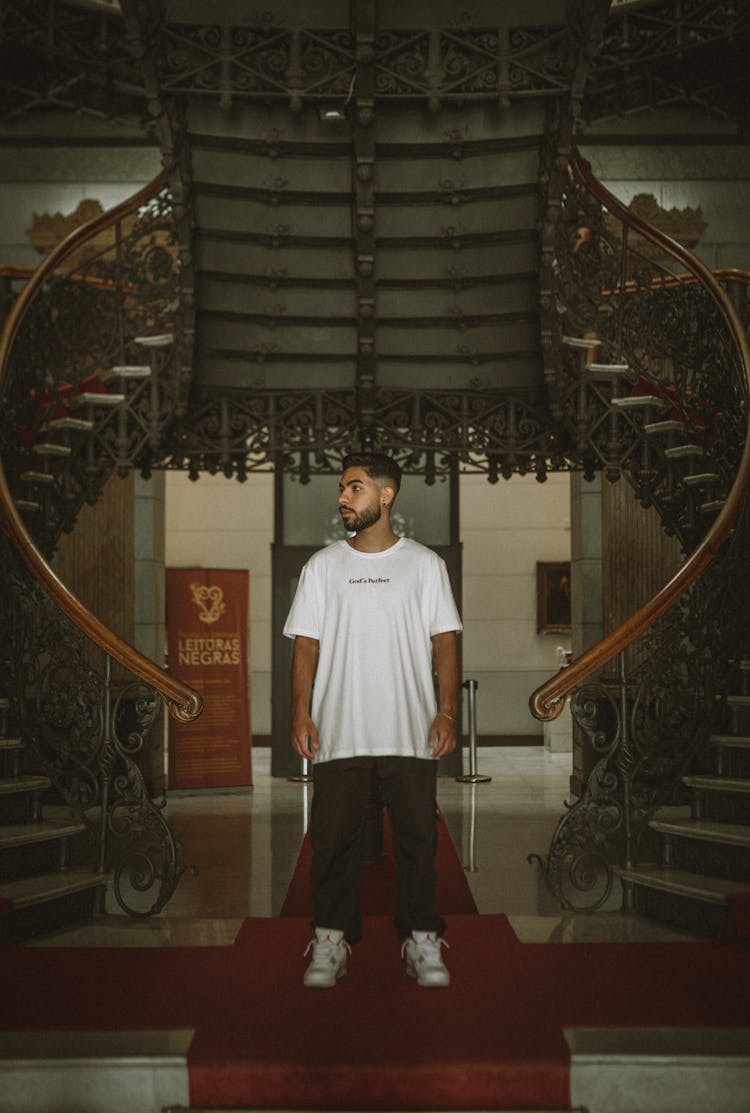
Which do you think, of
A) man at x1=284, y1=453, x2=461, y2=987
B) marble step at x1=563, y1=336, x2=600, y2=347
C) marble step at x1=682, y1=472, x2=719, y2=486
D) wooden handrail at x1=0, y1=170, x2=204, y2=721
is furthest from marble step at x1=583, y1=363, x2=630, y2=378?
man at x1=284, y1=453, x2=461, y2=987

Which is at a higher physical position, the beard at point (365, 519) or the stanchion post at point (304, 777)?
the beard at point (365, 519)

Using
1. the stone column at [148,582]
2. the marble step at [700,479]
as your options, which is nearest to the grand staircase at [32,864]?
the marble step at [700,479]

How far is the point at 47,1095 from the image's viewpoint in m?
2.83

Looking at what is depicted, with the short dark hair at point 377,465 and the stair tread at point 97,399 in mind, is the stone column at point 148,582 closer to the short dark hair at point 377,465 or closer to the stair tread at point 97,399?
the stair tread at point 97,399

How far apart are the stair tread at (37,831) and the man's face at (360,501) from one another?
182cm

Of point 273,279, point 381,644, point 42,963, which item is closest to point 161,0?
point 273,279

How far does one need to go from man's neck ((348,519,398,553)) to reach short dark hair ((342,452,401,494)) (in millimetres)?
131

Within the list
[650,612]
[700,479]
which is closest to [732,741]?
[650,612]

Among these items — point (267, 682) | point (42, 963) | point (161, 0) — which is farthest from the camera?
point (267, 682)

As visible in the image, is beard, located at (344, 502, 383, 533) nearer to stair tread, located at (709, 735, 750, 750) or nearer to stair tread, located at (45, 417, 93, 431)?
stair tread, located at (709, 735, 750, 750)

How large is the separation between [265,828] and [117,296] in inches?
136

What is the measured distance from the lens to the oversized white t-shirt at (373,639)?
327 centimetres

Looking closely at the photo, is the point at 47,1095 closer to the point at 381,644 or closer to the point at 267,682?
the point at 381,644

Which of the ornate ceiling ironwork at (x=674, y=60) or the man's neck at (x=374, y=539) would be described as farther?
the ornate ceiling ironwork at (x=674, y=60)
